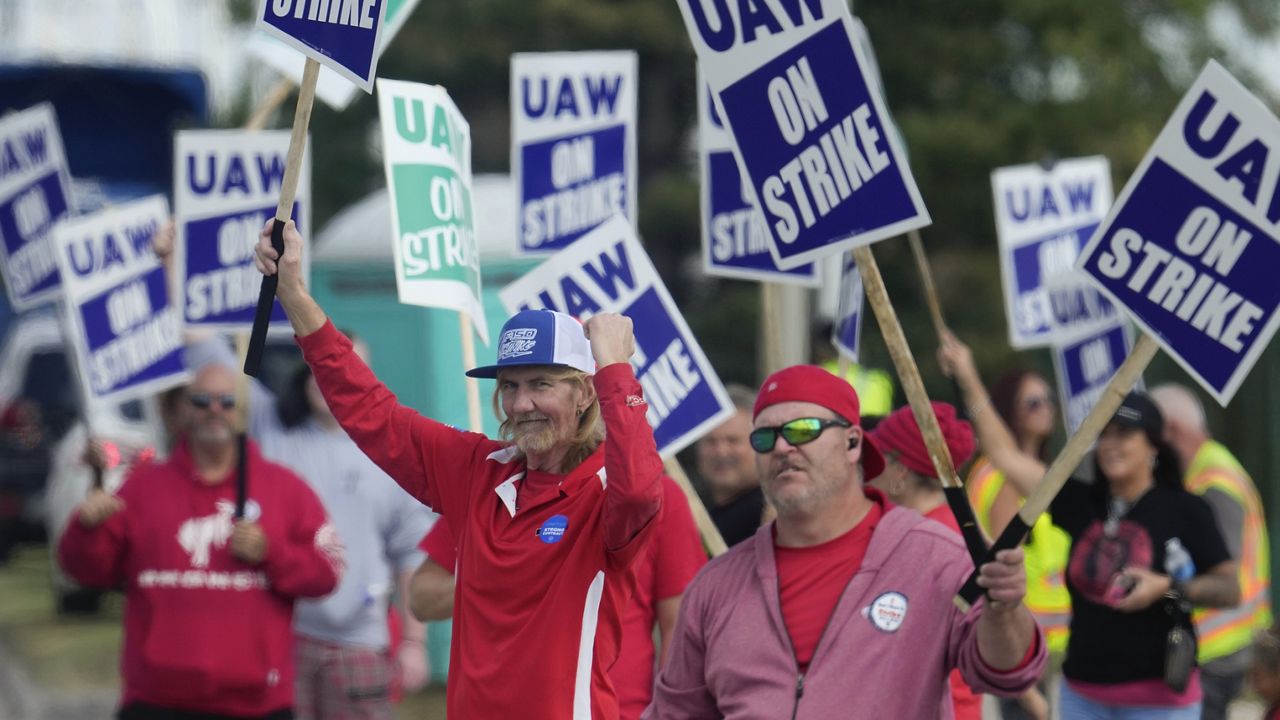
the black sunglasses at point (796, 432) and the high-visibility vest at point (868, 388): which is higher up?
the black sunglasses at point (796, 432)

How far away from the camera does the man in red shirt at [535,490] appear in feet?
14.6

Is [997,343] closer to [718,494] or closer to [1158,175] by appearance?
[718,494]

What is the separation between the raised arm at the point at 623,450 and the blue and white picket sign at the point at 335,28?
1.09 m

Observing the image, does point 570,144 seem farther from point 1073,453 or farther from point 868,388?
point 1073,453

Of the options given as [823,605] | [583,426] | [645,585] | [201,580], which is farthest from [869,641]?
[201,580]

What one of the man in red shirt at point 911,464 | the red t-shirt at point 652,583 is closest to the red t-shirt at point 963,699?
the man in red shirt at point 911,464

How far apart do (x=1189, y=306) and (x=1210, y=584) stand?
2.41 meters

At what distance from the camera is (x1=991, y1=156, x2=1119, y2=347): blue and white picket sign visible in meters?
8.41

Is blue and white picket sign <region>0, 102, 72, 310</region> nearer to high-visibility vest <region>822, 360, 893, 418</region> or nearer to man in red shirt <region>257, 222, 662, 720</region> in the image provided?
high-visibility vest <region>822, 360, 893, 418</region>

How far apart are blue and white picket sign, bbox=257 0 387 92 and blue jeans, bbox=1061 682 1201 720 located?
3.29 meters

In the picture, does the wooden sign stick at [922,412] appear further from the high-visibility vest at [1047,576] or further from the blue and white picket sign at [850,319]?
the high-visibility vest at [1047,576]

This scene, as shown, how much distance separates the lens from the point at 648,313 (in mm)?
6438

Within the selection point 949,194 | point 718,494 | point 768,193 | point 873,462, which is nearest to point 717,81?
point 768,193

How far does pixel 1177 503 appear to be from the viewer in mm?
6691
